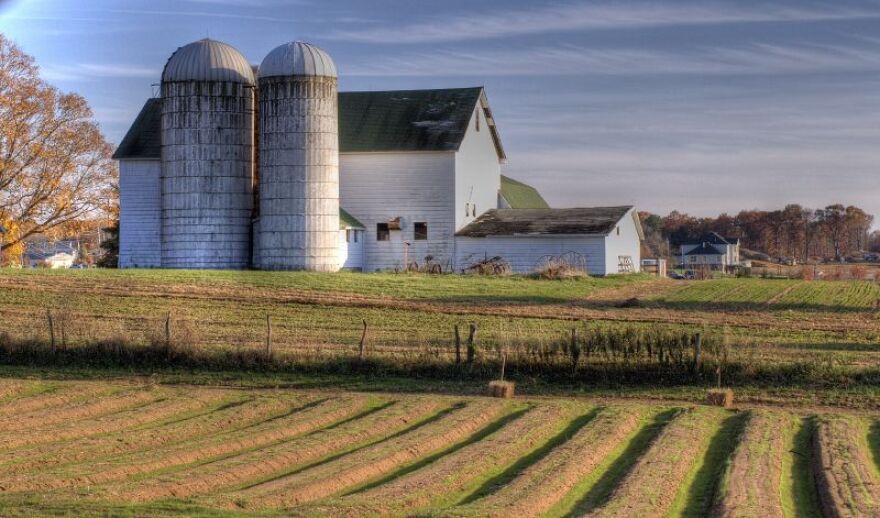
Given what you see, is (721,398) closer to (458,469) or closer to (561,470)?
(561,470)

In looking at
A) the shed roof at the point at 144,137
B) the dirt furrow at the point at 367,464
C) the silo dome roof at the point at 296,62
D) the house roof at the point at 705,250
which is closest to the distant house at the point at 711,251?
the house roof at the point at 705,250

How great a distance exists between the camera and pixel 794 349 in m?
30.9

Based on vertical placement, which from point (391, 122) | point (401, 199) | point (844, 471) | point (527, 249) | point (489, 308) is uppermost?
point (391, 122)

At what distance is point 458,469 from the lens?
17.4 meters

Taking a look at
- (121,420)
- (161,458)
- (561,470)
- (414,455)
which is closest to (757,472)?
(561,470)

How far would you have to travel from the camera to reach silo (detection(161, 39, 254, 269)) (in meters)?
52.2

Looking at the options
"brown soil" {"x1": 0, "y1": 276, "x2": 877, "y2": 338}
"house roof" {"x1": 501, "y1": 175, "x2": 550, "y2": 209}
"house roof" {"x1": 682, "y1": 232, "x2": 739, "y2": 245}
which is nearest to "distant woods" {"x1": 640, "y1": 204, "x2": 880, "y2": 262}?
"house roof" {"x1": 682, "y1": 232, "x2": 739, "y2": 245}

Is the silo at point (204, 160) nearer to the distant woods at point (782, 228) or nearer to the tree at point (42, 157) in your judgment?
the tree at point (42, 157)

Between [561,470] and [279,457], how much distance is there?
4018mm

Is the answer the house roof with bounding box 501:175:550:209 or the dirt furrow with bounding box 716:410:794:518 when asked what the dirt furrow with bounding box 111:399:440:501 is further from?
the house roof with bounding box 501:175:550:209

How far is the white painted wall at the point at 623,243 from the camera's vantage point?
5591 cm

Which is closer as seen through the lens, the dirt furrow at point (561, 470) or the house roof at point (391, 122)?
the dirt furrow at point (561, 470)

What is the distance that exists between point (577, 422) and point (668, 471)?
4.99 m

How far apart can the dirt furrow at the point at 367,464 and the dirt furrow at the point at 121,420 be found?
4635 millimetres
